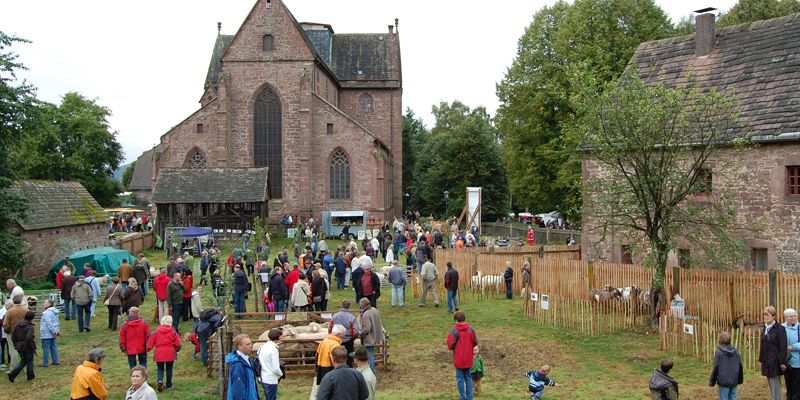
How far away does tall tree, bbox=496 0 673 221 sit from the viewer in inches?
1404

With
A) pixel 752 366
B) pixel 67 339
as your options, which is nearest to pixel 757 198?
pixel 752 366

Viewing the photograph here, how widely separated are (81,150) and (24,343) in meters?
54.8

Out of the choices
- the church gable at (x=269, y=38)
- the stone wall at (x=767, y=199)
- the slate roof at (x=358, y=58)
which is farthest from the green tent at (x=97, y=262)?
the slate roof at (x=358, y=58)

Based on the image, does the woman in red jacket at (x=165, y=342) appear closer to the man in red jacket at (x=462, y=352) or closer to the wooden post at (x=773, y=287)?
the man in red jacket at (x=462, y=352)

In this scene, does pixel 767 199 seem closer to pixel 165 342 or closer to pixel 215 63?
pixel 165 342

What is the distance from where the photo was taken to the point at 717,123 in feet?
53.6

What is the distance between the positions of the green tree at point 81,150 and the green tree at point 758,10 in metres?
51.1

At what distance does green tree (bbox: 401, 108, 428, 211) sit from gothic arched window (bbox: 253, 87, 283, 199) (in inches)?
978

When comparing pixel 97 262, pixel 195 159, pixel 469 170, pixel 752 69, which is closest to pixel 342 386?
pixel 752 69

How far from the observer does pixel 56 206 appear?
2928 cm

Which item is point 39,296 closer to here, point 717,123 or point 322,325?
point 322,325

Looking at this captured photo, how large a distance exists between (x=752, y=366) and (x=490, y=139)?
48.2 metres

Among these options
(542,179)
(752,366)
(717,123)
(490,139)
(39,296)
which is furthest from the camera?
(490,139)

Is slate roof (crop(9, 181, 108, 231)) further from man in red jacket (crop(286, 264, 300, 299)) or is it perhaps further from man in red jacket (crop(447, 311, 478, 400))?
man in red jacket (crop(447, 311, 478, 400))
